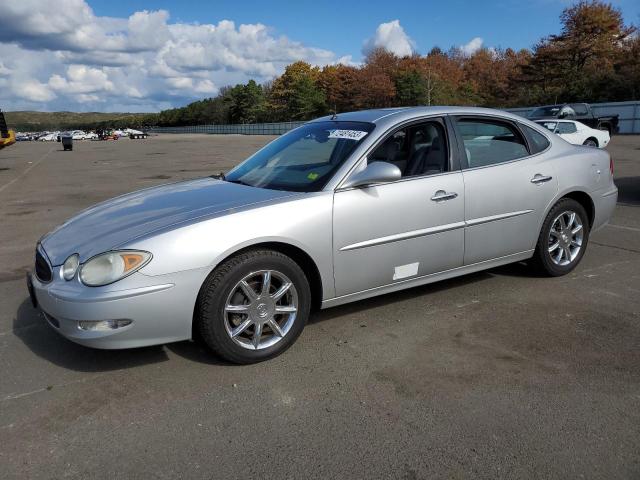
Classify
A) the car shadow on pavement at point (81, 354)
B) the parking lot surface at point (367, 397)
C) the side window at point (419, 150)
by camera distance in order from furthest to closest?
the side window at point (419, 150) < the car shadow on pavement at point (81, 354) < the parking lot surface at point (367, 397)

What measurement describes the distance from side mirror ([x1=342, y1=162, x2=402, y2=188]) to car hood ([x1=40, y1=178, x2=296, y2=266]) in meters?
0.44

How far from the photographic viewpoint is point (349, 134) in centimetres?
416

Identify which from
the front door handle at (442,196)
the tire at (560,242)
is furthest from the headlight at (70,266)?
the tire at (560,242)

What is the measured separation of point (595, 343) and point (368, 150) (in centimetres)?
202

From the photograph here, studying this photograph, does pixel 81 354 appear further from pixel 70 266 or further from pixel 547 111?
A: pixel 547 111

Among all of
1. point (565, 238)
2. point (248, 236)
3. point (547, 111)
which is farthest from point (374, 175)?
point (547, 111)

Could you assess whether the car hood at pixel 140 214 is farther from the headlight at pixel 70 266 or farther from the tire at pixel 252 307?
the tire at pixel 252 307

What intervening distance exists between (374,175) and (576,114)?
25548 mm

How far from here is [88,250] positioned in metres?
3.28

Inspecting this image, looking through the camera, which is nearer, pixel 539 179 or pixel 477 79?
pixel 539 179

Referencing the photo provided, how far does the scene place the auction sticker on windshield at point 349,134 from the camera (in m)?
4.06

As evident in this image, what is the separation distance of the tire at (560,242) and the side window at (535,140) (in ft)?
1.67

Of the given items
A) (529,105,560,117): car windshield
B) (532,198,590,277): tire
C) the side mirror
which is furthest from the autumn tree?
the side mirror

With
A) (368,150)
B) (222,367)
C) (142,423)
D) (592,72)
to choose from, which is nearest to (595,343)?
(368,150)
